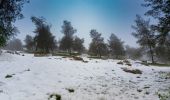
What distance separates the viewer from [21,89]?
39.9 feet

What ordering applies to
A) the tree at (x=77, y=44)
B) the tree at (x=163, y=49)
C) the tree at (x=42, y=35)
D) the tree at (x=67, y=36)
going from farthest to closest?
the tree at (x=77, y=44) < the tree at (x=67, y=36) < the tree at (x=42, y=35) < the tree at (x=163, y=49)

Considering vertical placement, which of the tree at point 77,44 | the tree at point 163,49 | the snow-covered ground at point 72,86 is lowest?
the snow-covered ground at point 72,86

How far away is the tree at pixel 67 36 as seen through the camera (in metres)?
68.3

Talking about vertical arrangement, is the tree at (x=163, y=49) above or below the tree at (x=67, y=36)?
below

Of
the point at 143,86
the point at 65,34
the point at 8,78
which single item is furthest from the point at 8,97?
→ the point at 65,34

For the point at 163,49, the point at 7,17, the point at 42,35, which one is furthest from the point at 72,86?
the point at 42,35

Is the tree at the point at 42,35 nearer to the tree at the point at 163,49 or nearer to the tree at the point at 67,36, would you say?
the tree at the point at 67,36

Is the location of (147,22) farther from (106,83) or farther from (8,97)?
(8,97)

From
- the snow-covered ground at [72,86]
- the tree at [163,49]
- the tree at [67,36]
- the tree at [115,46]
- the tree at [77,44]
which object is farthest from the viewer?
the tree at [77,44]

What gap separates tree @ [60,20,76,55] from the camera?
6831 cm

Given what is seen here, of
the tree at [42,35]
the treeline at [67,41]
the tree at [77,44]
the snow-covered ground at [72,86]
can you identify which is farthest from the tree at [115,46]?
the snow-covered ground at [72,86]

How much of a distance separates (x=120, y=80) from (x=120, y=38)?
66846mm

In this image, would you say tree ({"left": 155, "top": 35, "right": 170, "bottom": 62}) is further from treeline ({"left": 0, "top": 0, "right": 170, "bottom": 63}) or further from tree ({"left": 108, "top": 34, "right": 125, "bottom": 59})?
tree ({"left": 108, "top": 34, "right": 125, "bottom": 59})

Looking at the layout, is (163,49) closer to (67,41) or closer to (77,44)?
(67,41)
